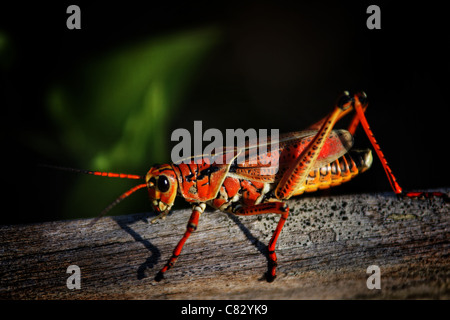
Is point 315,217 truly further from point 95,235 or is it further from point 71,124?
point 71,124

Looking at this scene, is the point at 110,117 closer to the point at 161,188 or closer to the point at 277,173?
the point at 161,188

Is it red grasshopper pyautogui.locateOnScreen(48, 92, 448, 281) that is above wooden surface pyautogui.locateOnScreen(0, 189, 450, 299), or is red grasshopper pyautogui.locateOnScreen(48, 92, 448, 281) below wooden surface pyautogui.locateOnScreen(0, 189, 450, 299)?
above

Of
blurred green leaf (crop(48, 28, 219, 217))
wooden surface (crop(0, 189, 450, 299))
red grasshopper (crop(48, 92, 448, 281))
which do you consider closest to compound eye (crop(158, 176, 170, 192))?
red grasshopper (crop(48, 92, 448, 281))

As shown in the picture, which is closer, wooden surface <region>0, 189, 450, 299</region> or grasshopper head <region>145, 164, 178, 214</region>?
wooden surface <region>0, 189, 450, 299</region>

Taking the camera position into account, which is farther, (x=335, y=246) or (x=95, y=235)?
(x=95, y=235)

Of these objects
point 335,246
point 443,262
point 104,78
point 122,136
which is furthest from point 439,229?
point 104,78

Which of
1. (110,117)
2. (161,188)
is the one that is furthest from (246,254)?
(110,117)

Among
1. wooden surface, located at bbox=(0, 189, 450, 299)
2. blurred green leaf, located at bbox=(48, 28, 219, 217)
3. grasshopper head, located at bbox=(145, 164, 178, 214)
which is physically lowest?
wooden surface, located at bbox=(0, 189, 450, 299)

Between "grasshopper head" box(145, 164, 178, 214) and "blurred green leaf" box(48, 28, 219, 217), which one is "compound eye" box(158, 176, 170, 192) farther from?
"blurred green leaf" box(48, 28, 219, 217)
